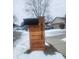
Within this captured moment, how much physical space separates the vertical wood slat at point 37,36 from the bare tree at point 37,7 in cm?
5

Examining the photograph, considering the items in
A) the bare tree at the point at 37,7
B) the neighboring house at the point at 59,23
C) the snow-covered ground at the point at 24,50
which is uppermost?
the bare tree at the point at 37,7

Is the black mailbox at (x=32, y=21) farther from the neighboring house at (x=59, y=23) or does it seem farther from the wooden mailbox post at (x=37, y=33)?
the neighboring house at (x=59, y=23)

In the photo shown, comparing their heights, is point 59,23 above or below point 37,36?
above

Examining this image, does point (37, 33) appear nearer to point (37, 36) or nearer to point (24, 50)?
point (37, 36)

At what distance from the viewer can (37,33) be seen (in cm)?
160

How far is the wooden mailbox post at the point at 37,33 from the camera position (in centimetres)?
159

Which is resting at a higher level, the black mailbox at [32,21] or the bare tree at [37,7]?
the bare tree at [37,7]

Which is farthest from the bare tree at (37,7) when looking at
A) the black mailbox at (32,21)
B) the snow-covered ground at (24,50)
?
the snow-covered ground at (24,50)

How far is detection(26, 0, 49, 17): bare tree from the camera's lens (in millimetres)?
1592

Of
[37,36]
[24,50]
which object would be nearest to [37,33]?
[37,36]

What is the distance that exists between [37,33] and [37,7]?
0.20 m

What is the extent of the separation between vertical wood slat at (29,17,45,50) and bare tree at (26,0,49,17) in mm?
48
